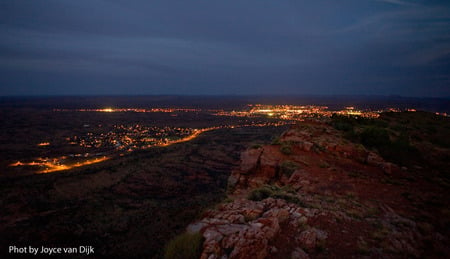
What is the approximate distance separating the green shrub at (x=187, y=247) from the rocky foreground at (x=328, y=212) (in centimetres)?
12

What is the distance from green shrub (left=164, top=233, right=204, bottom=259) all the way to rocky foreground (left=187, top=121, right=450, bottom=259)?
121 millimetres

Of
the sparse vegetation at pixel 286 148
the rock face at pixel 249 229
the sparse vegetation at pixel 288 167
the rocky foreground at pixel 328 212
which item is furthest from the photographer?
the sparse vegetation at pixel 286 148

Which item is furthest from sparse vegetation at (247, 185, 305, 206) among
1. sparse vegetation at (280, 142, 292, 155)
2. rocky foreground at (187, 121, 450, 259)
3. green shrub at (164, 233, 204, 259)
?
sparse vegetation at (280, 142, 292, 155)

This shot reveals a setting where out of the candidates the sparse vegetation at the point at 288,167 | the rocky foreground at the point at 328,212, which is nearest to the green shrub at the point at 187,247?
the rocky foreground at the point at 328,212

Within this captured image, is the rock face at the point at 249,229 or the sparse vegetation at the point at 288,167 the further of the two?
the sparse vegetation at the point at 288,167

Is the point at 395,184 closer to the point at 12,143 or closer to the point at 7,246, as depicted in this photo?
the point at 7,246

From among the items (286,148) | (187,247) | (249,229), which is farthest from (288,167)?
(187,247)

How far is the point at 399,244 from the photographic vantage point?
552 cm

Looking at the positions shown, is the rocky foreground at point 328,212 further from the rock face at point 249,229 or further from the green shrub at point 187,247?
the green shrub at point 187,247

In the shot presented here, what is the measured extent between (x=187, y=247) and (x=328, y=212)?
4121 millimetres

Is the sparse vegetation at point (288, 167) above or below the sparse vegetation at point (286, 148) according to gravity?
below

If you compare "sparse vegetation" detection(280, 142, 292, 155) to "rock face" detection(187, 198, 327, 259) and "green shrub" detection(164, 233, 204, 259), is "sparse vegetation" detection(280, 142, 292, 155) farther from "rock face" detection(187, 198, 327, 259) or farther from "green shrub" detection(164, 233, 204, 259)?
"green shrub" detection(164, 233, 204, 259)

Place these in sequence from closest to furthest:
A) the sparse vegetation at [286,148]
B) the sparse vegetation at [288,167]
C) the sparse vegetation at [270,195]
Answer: the sparse vegetation at [270,195] < the sparse vegetation at [288,167] < the sparse vegetation at [286,148]

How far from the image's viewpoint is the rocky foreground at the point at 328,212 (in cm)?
516
